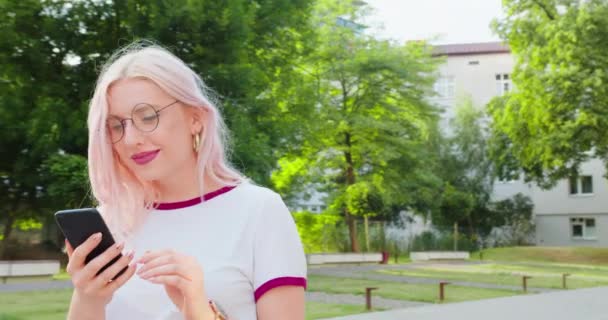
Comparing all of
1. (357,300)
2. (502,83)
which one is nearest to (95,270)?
(357,300)

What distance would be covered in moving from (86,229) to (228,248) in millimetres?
377

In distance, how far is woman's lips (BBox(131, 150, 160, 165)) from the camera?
2207mm

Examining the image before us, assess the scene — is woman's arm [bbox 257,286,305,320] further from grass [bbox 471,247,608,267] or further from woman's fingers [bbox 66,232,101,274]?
grass [bbox 471,247,608,267]

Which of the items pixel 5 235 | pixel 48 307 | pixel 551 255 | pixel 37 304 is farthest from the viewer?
pixel 551 255

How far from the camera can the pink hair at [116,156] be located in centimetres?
213

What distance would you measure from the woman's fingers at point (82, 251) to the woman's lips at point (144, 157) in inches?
Answer: 13.7

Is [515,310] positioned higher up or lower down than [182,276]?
lower down

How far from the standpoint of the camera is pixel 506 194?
55688 mm

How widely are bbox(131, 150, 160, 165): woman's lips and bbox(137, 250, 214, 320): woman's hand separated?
0.38 metres

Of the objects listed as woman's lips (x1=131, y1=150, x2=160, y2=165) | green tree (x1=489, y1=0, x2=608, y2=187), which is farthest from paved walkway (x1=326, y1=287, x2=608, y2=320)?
green tree (x1=489, y1=0, x2=608, y2=187)

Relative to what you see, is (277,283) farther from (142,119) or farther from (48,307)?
(48,307)

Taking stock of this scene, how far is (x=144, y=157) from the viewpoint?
7.26ft

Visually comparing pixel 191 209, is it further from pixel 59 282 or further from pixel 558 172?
pixel 558 172

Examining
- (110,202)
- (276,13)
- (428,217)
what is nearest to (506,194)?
(428,217)
